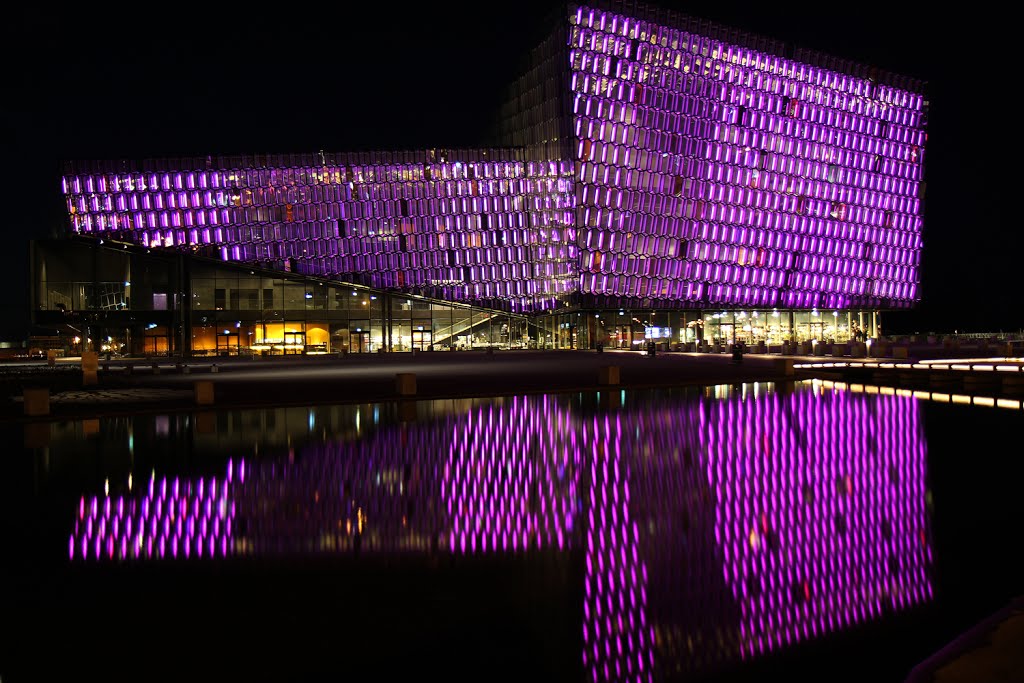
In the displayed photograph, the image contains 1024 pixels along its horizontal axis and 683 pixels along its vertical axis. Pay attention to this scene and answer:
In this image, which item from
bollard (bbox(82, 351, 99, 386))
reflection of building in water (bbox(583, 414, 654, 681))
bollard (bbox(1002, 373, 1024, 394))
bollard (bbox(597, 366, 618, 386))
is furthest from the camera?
bollard (bbox(82, 351, 99, 386))

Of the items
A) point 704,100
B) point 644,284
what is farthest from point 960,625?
point 704,100

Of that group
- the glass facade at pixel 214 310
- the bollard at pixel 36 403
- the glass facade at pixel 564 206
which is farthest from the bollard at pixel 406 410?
the glass facade at pixel 214 310

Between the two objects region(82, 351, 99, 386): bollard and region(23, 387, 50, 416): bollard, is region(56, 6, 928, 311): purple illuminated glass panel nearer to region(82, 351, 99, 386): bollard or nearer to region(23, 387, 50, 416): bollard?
region(82, 351, 99, 386): bollard

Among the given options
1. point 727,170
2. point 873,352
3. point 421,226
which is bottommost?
point 873,352

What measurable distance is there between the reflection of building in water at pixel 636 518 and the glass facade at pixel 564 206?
6525cm

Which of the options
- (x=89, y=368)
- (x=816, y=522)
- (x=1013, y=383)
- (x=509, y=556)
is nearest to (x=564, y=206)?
(x=89, y=368)

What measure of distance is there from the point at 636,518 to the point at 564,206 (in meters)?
73.4

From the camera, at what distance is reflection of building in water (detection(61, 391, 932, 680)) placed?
6980mm

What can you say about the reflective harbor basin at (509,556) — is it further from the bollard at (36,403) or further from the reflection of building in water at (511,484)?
the bollard at (36,403)

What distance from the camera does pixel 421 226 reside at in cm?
8494

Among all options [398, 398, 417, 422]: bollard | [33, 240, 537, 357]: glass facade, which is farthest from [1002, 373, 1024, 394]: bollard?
[33, 240, 537, 357]: glass facade

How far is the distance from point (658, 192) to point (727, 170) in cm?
951

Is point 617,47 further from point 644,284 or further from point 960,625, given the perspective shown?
point 960,625

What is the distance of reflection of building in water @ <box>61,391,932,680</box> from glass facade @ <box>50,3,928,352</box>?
2569 inches
